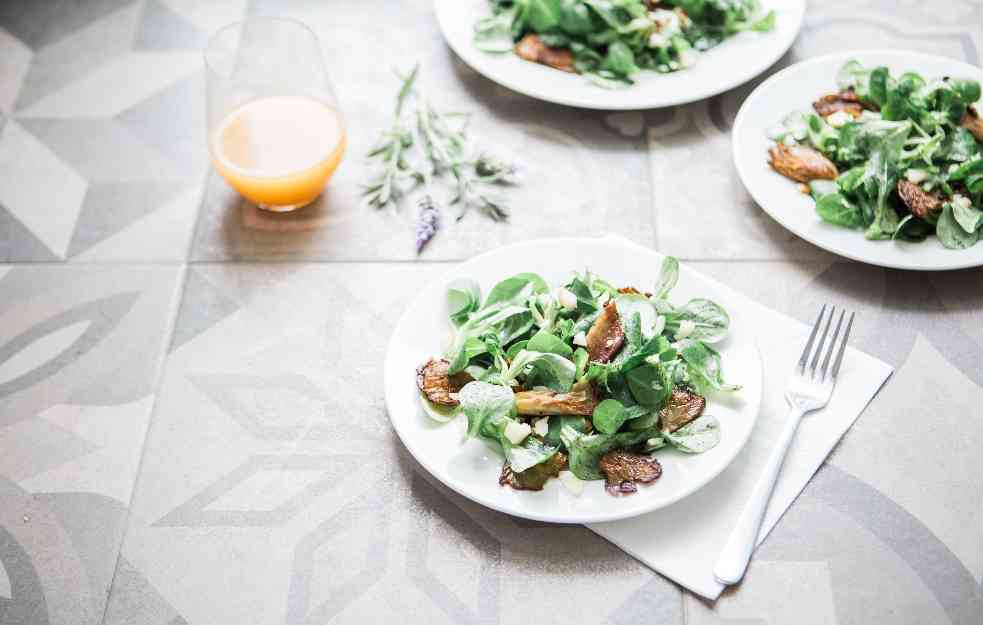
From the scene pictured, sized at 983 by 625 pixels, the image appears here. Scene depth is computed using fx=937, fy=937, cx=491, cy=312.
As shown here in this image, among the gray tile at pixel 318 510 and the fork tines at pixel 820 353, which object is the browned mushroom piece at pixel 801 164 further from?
the gray tile at pixel 318 510

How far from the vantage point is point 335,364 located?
1.12m

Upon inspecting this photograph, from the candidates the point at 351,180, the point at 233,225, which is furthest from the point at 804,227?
the point at 233,225

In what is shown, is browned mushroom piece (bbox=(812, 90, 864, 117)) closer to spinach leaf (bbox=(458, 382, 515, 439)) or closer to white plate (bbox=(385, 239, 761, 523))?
white plate (bbox=(385, 239, 761, 523))

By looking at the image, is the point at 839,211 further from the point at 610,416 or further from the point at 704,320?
the point at 610,416

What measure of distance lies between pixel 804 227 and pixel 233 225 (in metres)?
0.75

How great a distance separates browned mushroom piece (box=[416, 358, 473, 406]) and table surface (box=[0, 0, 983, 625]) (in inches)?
4.0

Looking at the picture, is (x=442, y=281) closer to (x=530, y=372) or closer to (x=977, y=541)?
(x=530, y=372)

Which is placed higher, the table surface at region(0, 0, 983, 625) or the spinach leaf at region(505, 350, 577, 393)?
the spinach leaf at region(505, 350, 577, 393)

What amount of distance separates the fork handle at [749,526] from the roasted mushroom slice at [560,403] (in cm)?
18

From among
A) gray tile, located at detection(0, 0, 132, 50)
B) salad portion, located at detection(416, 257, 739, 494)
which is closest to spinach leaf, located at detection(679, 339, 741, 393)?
salad portion, located at detection(416, 257, 739, 494)

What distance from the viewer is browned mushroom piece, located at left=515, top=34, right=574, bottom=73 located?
1.36 metres

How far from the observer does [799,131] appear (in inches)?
48.3

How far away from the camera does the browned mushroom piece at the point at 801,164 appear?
1.17 meters

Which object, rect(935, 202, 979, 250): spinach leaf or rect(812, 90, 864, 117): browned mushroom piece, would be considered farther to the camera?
rect(812, 90, 864, 117): browned mushroom piece
